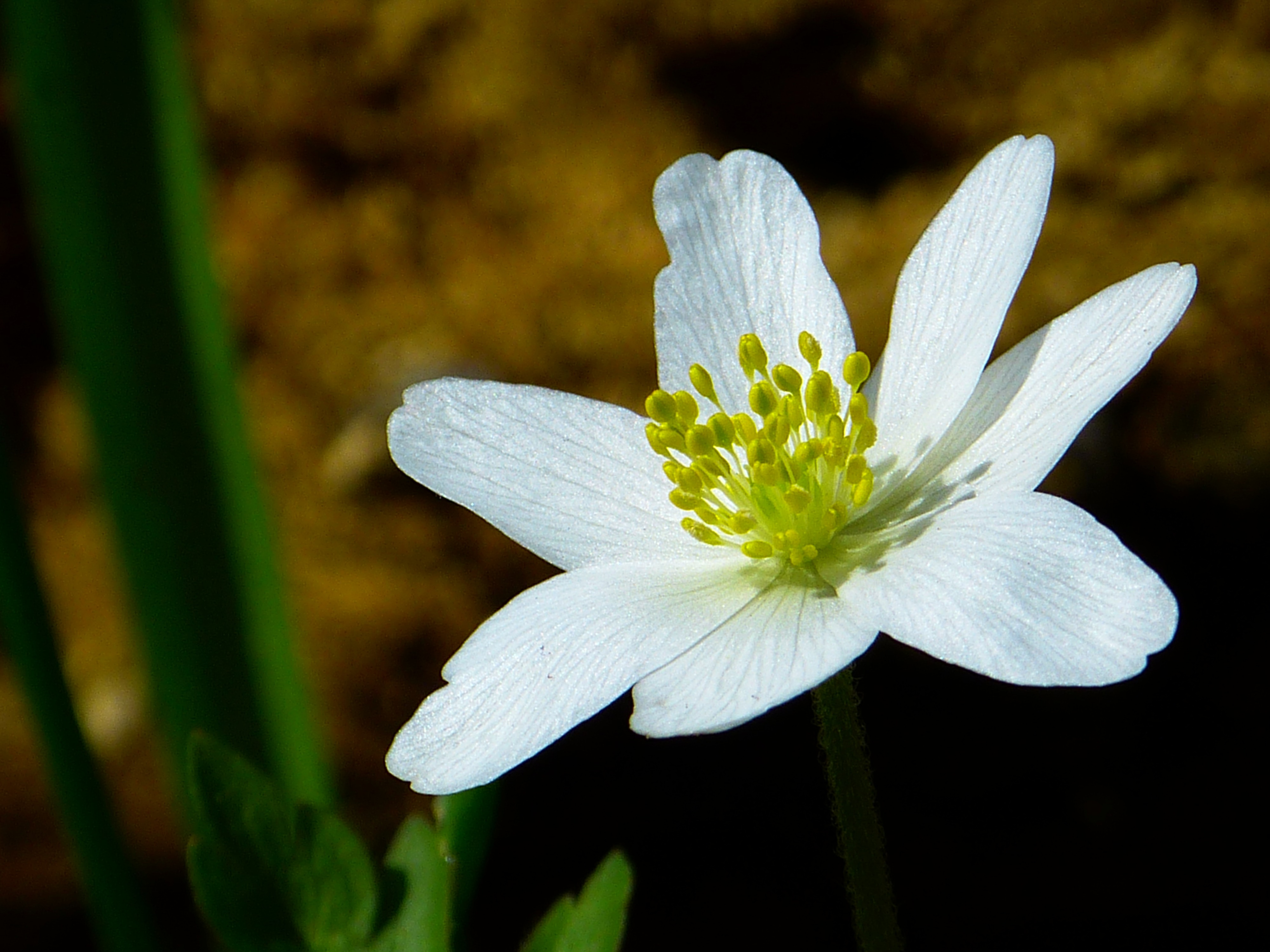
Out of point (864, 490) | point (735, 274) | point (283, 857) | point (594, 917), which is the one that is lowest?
point (594, 917)

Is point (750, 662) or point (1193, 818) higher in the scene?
point (750, 662)

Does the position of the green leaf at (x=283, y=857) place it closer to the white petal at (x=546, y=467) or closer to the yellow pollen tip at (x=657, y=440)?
the white petal at (x=546, y=467)

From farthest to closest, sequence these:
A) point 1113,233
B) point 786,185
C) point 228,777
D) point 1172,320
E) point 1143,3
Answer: point 1143,3
point 1113,233
point 786,185
point 228,777
point 1172,320

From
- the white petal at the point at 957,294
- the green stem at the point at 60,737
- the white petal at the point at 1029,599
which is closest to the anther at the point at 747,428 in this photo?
the white petal at the point at 957,294

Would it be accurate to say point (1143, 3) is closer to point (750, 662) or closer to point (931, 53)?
point (931, 53)

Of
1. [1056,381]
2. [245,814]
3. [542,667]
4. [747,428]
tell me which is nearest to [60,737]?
[245,814]

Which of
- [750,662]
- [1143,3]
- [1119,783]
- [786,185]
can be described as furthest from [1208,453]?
[750,662]

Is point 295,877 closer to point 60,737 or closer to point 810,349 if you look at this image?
point 60,737
